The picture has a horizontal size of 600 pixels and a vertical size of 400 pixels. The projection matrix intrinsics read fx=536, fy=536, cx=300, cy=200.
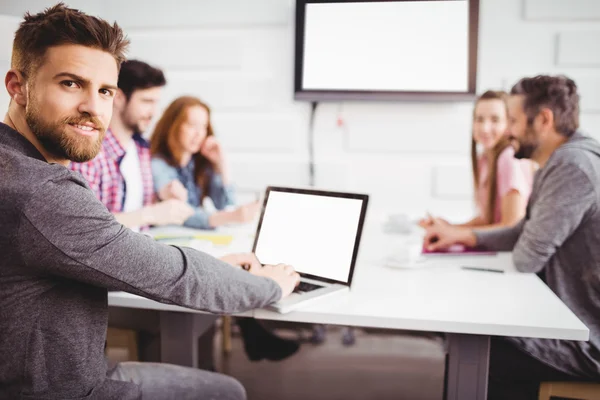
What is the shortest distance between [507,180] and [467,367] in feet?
4.63

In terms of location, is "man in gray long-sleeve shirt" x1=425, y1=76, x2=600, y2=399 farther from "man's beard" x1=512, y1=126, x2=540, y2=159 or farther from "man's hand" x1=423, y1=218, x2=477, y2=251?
"man's hand" x1=423, y1=218, x2=477, y2=251

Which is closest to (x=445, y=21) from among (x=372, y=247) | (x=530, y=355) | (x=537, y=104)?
(x=537, y=104)

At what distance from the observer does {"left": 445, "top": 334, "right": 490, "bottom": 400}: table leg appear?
126 cm

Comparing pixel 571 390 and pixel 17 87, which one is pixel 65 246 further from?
pixel 571 390

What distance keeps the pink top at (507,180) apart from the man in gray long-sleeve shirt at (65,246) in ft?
5.53

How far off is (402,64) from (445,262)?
1.63 meters

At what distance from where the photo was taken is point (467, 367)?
4.18 ft

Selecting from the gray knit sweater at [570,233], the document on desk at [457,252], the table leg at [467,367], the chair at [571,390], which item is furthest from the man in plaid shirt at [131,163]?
the chair at [571,390]

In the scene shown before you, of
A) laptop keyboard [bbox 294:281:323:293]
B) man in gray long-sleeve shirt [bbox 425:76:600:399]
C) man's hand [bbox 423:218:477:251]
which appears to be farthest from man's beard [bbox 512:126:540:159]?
laptop keyboard [bbox 294:281:323:293]

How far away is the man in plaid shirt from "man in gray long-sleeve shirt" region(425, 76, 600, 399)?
1345mm

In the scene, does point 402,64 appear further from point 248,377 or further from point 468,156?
point 248,377

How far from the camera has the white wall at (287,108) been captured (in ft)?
10.2

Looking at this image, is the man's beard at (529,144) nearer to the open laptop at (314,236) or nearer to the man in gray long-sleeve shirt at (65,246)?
the open laptop at (314,236)

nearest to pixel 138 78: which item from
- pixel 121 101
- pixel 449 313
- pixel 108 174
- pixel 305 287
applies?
pixel 121 101
